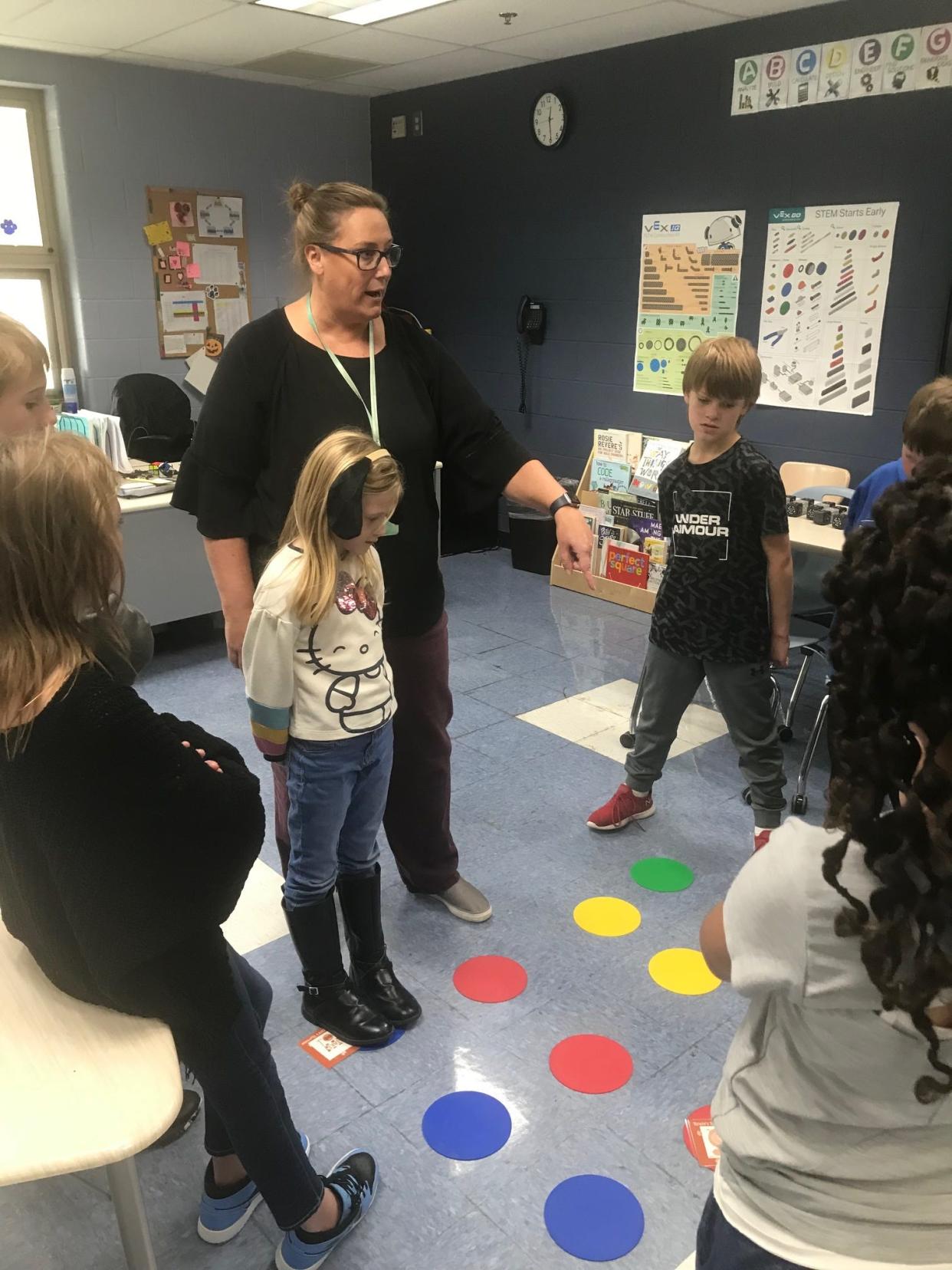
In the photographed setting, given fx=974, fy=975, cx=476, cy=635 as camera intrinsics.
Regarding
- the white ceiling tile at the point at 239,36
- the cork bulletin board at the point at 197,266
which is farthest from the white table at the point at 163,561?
the white ceiling tile at the point at 239,36

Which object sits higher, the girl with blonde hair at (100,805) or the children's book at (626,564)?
the girl with blonde hair at (100,805)

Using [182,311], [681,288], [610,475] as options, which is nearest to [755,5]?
[681,288]

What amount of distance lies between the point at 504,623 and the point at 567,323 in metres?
1.77

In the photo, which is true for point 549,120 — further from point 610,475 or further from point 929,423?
point 929,423

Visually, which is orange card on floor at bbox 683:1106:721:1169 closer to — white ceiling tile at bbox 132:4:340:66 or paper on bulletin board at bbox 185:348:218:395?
white ceiling tile at bbox 132:4:340:66

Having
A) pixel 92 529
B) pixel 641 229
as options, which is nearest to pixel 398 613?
pixel 92 529

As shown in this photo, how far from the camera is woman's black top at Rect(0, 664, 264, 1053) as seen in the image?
0.99m

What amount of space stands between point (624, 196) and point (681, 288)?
1.90 ft

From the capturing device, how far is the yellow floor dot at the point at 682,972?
6.88ft

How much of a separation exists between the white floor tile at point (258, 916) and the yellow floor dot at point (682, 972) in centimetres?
87

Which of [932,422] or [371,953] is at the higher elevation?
[932,422]

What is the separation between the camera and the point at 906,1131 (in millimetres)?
762

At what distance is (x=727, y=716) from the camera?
253 centimetres

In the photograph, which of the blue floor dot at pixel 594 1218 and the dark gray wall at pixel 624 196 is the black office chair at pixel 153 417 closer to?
the dark gray wall at pixel 624 196
